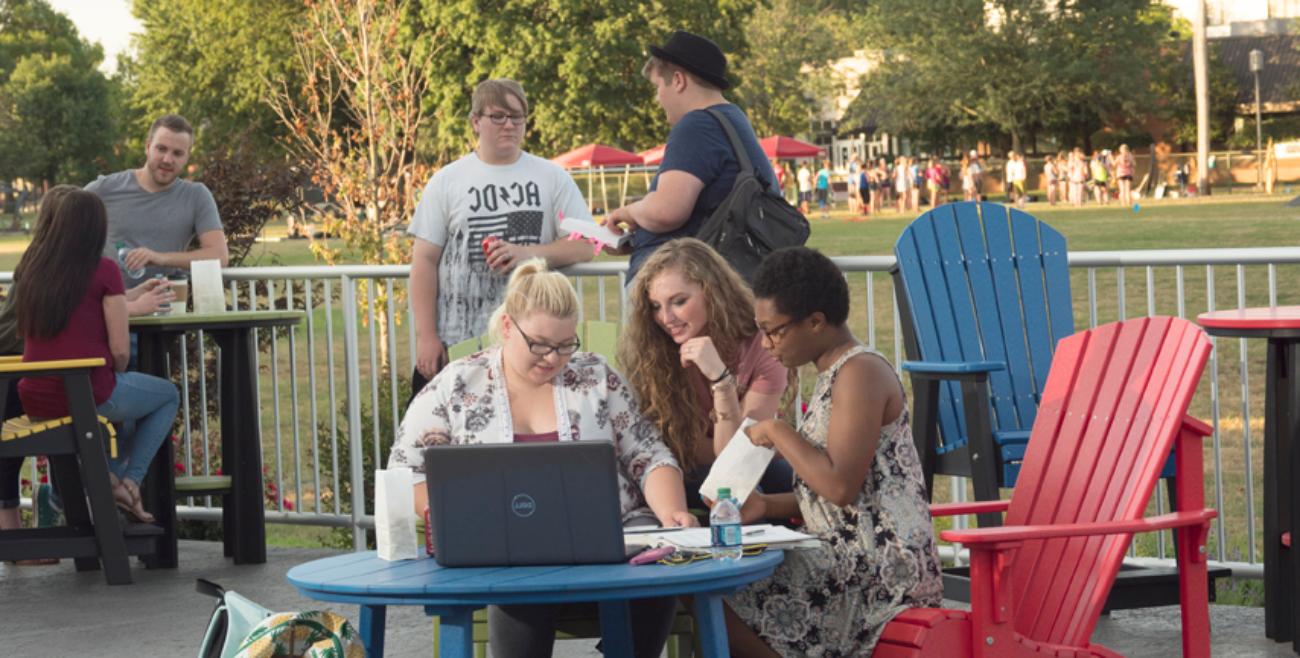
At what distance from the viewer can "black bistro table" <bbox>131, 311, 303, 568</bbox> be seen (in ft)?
24.9

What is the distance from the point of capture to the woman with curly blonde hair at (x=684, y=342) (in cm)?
494

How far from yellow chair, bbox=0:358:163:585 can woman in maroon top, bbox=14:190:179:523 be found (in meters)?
0.09

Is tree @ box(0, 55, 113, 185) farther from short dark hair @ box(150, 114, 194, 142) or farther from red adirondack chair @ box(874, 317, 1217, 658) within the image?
red adirondack chair @ box(874, 317, 1217, 658)

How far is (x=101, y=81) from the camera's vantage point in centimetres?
8300

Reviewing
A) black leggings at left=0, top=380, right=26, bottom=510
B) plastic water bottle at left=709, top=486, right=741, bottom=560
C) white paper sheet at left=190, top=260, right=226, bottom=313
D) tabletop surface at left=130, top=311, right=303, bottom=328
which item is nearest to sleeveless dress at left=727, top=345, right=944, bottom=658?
plastic water bottle at left=709, top=486, right=741, bottom=560

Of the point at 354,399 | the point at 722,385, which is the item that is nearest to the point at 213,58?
the point at 354,399

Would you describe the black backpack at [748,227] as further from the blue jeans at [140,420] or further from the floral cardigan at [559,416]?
the blue jeans at [140,420]

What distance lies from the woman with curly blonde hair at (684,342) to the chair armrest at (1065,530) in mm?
1013

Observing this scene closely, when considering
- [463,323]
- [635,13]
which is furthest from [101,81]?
[463,323]

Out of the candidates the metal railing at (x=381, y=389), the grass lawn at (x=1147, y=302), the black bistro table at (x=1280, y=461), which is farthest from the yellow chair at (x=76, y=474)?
the black bistro table at (x=1280, y=461)

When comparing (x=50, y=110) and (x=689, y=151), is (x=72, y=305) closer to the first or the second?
(x=689, y=151)

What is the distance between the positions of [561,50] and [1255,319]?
43191 millimetres

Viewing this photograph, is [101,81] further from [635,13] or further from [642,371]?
[642,371]

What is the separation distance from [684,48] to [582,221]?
2.55 feet
